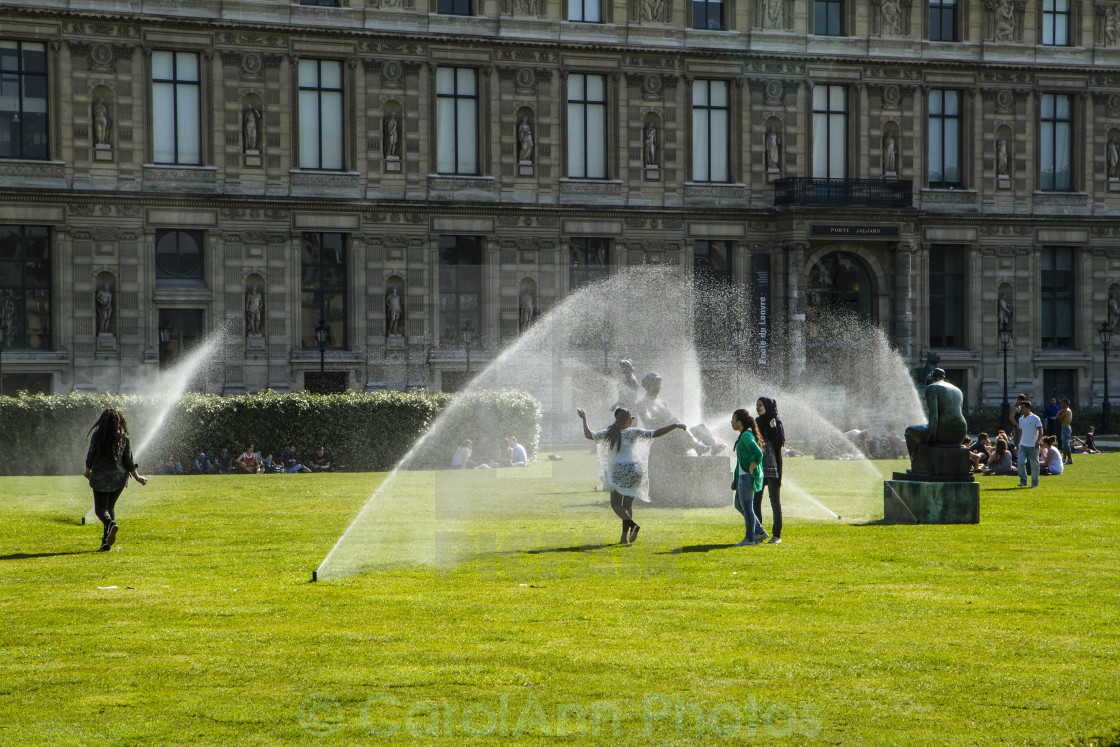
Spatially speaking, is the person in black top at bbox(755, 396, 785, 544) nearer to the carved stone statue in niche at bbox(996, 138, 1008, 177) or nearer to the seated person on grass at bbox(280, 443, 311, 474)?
the seated person on grass at bbox(280, 443, 311, 474)

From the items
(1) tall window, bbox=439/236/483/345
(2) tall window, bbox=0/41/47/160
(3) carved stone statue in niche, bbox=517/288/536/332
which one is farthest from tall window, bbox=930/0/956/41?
(2) tall window, bbox=0/41/47/160

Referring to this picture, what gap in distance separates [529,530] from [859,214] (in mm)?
37629

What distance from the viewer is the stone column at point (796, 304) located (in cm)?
5456

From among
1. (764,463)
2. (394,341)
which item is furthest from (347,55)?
(764,463)

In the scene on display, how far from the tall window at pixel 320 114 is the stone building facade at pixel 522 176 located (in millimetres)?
91

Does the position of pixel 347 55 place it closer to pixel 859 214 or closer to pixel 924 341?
pixel 859 214

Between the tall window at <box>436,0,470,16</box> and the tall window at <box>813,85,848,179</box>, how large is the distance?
50.2 ft

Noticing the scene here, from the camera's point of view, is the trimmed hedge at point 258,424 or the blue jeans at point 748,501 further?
the trimmed hedge at point 258,424

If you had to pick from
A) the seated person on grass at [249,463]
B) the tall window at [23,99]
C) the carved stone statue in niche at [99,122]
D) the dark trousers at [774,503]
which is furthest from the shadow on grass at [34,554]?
the tall window at [23,99]

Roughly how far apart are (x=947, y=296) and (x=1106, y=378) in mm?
7508

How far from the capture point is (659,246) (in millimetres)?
55031

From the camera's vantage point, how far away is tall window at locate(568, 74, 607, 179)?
179 feet

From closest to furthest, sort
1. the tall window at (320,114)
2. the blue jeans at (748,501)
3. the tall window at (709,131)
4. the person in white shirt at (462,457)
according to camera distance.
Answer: the blue jeans at (748,501) → the person in white shirt at (462,457) → the tall window at (320,114) → the tall window at (709,131)

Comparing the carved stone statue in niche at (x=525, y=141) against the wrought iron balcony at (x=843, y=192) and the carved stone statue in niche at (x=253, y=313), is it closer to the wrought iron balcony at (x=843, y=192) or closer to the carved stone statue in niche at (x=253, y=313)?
the wrought iron balcony at (x=843, y=192)
